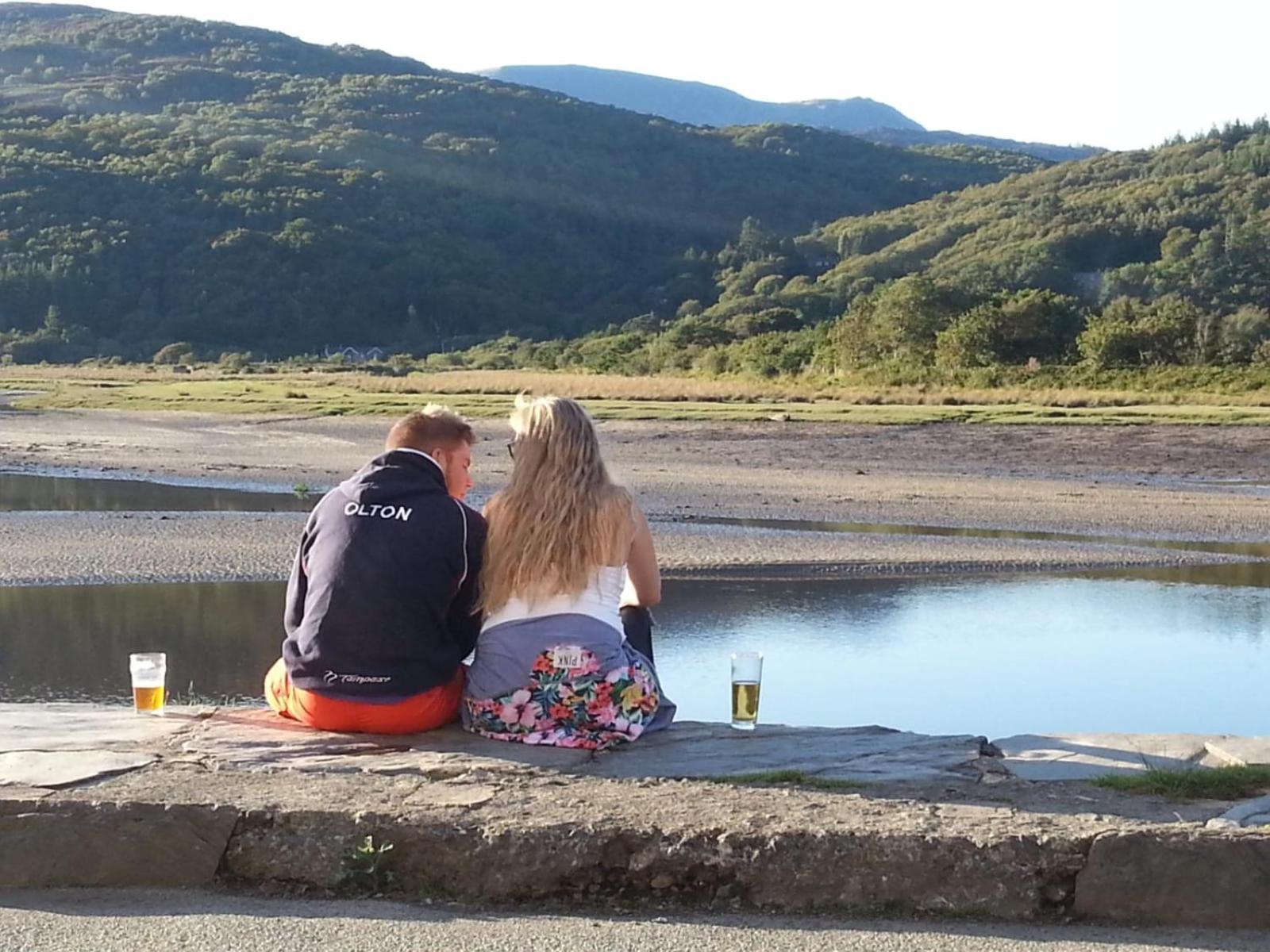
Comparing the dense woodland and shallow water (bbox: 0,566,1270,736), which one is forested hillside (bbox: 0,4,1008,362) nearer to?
the dense woodland

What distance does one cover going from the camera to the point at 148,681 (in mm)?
5738

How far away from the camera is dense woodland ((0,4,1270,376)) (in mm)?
52844

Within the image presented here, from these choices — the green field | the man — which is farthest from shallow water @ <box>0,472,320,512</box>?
the green field

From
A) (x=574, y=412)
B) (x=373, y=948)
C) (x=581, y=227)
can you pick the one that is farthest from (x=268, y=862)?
(x=581, y=227)

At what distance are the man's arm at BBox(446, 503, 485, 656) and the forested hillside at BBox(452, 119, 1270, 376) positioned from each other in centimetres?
3776

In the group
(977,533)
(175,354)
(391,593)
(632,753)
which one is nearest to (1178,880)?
(632,753)

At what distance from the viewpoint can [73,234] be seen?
317 ft

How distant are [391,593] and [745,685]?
141 centimetres

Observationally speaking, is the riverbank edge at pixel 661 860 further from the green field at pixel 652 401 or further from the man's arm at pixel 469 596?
the green field at pixel 652 401

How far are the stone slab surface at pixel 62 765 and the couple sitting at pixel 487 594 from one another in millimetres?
598

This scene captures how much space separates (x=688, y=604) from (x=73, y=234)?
92.4 m

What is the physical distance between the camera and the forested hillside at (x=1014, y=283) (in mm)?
44875

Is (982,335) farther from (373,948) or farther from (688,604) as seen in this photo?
(373,948)

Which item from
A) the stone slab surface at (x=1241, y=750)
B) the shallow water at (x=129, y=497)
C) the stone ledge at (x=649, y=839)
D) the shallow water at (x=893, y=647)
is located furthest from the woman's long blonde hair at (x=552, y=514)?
the shallow water at (x=129, y=497)
